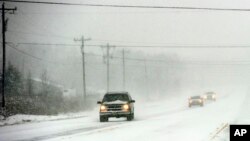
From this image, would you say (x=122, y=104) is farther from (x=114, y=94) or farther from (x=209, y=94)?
(x=209, y=94)

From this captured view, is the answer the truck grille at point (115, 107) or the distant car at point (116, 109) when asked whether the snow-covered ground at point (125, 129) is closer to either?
the distant car at point (116, 109)

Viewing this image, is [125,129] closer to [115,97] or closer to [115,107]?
[115,107]

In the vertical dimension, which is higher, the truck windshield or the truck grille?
the truck windshield

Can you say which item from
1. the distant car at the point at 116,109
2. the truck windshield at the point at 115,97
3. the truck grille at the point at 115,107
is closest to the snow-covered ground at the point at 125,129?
the distant car at the point at 116,109

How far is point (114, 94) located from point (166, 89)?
146m

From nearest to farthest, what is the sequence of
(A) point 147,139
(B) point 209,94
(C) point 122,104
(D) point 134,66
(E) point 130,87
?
(A) point 147,139 < (C) point 122,104 < (B) point 209,94 < (E) point 130,87 < (D) point 134,66

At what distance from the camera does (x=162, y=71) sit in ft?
650

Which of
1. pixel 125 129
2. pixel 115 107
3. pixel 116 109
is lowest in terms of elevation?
pixel 125 129

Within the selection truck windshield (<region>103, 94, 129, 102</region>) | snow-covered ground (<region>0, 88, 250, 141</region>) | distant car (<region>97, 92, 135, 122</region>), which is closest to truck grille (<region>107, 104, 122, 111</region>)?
distant car (<region>97, 92, 135, 122</region>)

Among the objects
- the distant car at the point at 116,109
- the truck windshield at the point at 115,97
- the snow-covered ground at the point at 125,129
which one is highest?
the truck windshield at the point at 115,97

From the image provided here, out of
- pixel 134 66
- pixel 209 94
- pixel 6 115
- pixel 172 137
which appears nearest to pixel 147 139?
pixel 172 137

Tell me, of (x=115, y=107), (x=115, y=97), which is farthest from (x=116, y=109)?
(x=115, y=97)

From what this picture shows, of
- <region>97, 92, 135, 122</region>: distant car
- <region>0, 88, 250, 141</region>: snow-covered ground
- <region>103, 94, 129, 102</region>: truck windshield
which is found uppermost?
<region>103, 94, 129, 102</region>: truck windshield

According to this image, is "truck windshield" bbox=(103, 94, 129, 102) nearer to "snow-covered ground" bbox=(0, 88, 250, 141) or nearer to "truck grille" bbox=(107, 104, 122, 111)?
"truck grille" bbox=(107, 104, 122, 111)
